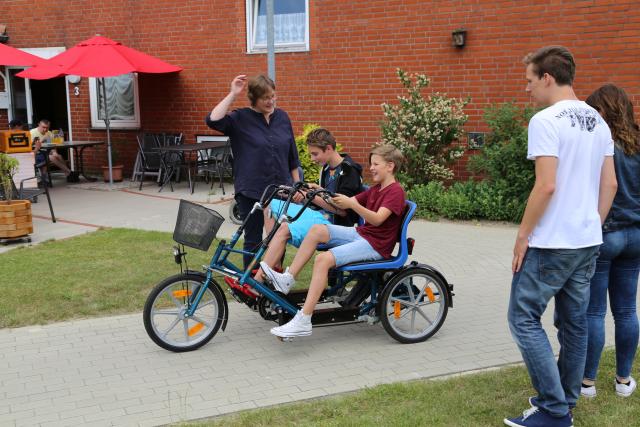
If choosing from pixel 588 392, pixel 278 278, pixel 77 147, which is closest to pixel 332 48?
pixel 77 147

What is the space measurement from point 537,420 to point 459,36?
322 inches

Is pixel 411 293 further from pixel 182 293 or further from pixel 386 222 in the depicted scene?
pixel 182 293

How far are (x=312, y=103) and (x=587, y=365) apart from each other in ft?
29.7

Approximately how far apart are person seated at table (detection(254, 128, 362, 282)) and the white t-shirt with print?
2.01 m

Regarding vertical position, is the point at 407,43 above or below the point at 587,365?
above

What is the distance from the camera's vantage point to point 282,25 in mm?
12555

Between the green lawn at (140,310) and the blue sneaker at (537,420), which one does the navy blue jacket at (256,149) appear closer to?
the green lawn at (140,310)

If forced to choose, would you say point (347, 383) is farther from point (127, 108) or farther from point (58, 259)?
point (127, 108)

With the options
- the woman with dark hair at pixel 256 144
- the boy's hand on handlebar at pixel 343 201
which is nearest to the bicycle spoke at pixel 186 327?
the woman with dark hair at pixel 256 144

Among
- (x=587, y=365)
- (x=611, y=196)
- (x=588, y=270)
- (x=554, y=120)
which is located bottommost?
(x=587, y=365)

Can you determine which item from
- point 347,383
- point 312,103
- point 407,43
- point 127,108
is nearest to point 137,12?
point 127,108

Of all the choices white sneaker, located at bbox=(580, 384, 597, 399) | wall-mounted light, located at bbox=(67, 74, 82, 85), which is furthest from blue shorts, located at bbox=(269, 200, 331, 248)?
wall-mounted light, located at bbox=(67, 74, 82, 85)

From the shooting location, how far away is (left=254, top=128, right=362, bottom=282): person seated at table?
508 centimetres

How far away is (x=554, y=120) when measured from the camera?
11.0ft
